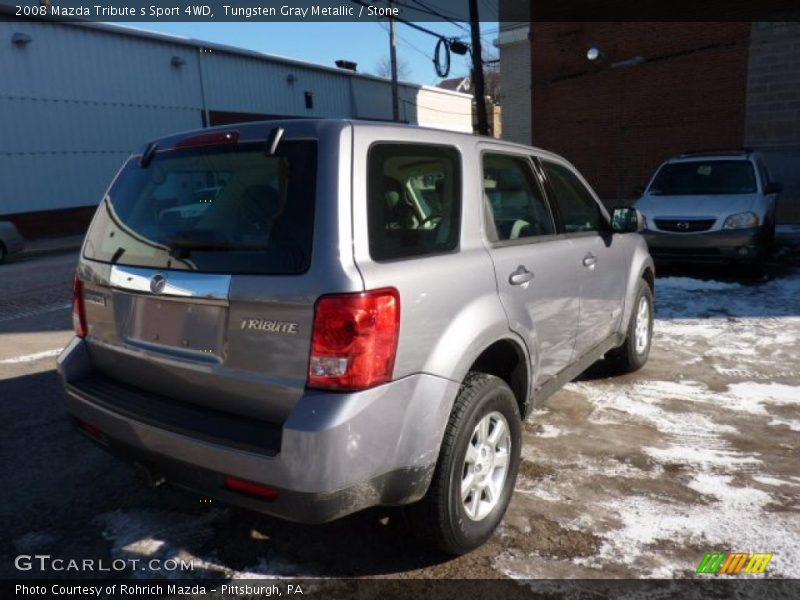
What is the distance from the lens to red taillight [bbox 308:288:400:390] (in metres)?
2.13

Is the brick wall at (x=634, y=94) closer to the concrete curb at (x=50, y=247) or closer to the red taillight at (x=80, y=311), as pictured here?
the concrete curb at (x=50, y=247)

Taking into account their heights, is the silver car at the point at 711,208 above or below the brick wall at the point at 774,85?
below

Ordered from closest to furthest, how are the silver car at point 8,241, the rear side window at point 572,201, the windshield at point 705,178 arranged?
the rear side window at point 572,201
the windshield at point 705,178
the silver car at point 8,241

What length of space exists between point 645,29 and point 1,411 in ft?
57.0

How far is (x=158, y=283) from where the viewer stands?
2443 mm

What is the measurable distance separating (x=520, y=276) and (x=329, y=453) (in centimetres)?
140

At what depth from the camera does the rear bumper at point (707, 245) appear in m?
8.38

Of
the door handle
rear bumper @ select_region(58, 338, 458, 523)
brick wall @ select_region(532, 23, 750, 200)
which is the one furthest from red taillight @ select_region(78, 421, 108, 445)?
brick wall @ select_region(532, 23, 750, 200)

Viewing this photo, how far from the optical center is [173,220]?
2650mm

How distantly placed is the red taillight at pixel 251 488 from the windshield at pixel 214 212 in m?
0.76

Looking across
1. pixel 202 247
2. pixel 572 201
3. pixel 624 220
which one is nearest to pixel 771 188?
pixel 624 220

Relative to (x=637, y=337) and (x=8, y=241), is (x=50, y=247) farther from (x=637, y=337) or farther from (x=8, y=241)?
(x=637, y=337)

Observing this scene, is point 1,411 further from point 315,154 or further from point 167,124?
point 167,124

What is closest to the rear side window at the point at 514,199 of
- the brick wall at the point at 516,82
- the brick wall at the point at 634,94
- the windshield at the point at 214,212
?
the windshield at the point at 214,212
